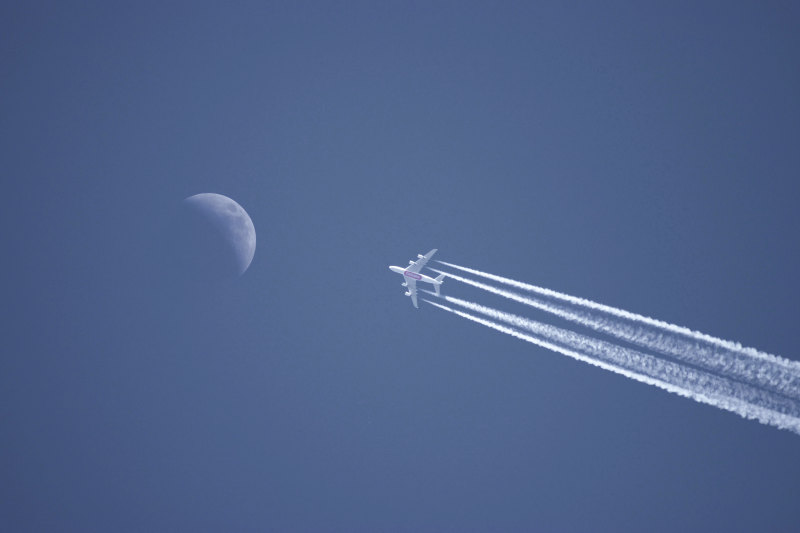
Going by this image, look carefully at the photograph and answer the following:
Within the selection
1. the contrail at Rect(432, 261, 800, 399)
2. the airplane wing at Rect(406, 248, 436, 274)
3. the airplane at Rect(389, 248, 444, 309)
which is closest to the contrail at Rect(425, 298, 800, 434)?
the contrail at Rect(432, 261, 800, 399)

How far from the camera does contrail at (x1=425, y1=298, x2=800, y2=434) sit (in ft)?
137

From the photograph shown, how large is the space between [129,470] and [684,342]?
251ft

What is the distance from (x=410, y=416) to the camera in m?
91.4

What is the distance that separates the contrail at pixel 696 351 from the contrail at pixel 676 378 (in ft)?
2.87

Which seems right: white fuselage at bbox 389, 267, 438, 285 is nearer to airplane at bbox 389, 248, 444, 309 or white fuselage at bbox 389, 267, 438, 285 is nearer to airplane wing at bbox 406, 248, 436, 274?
airplane at bbox 389, 248, 444, 309

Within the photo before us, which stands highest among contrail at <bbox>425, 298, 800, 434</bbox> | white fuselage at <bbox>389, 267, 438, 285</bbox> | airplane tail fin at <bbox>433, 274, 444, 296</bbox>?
airplane tail fin at <bbox>433, 274, 444, 296</bbox>

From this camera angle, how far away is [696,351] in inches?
1900

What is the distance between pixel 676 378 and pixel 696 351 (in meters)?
3.25

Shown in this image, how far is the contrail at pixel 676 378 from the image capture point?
41.8m

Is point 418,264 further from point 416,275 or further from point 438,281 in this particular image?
point 438,281

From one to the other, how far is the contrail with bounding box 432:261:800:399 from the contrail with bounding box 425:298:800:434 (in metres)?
0.87

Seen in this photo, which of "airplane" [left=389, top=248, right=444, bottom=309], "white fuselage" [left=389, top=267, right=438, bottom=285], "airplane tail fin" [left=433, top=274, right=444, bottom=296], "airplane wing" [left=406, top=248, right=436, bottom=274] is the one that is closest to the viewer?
"white fuselage" [left=389, top=267, right=438, bottom=285]

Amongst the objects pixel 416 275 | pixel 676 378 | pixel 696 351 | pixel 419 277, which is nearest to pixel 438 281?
pixel 419 277

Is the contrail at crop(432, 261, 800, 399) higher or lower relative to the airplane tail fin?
lower
